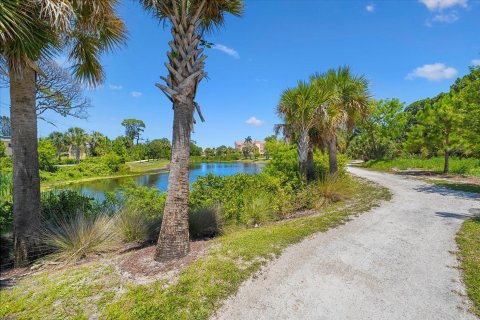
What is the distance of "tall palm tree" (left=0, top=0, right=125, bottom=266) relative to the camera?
11.8 ft

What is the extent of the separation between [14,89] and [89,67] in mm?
1670

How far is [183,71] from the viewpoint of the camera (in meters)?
3.94

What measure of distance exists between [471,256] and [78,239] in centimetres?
691

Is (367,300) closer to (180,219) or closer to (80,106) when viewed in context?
(180,219)

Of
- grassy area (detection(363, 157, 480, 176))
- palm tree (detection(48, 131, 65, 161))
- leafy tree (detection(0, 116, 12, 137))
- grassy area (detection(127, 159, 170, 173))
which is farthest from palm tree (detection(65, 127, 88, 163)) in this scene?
grassy area (detection(363, 157, 480, 176))

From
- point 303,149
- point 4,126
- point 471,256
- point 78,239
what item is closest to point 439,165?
point 303,149

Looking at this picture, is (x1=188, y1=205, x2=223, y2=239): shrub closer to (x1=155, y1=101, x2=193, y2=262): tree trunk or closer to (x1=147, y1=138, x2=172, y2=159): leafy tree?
(x1=155, y1=101, x2=193, y2=262): tree trunk

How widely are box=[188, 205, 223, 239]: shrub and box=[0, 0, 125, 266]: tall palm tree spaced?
2.98 meters

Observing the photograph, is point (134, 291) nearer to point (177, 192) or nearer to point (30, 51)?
point (177, 192)

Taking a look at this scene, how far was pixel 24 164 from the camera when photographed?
13.9 ft

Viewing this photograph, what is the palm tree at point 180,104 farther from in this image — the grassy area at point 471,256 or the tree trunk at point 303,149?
the tree trunk at point 303,149

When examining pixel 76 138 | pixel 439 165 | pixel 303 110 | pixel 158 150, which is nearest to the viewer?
pixel 303 110

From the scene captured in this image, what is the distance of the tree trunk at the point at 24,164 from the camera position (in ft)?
13.8

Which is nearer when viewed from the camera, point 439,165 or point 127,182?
point 127,182
